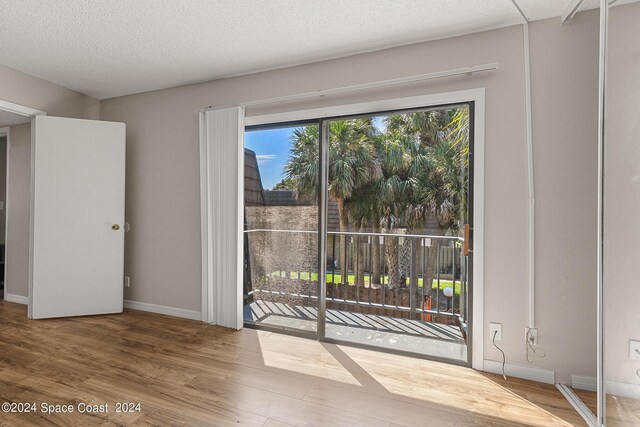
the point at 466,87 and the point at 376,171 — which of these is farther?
the point at 376,171

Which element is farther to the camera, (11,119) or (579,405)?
(11,119)

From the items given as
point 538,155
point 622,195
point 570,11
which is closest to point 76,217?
point 538,155

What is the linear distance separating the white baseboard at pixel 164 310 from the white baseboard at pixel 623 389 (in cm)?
314

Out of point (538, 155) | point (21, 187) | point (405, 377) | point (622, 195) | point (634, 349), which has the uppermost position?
point (538, 155)

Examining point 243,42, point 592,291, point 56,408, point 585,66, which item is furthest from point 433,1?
point 56,408

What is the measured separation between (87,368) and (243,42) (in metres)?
2.65

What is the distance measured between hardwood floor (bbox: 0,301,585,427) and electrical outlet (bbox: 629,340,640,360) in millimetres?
524

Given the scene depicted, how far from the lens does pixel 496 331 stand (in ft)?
7.16

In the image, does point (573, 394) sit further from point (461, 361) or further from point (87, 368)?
point (87, 368)

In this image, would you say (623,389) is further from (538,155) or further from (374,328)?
(374,328)

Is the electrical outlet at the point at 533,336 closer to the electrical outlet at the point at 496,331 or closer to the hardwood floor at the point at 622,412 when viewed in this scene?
the electrical outlet at the point at 496,331

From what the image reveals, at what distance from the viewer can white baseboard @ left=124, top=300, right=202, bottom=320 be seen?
3184mm

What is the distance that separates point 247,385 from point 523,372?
1.88m

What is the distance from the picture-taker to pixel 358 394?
1.90m
